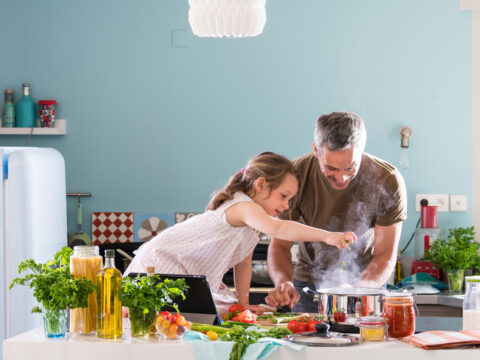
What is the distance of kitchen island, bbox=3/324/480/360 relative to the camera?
183cm

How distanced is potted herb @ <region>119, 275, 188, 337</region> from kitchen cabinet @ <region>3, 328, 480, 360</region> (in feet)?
0.16

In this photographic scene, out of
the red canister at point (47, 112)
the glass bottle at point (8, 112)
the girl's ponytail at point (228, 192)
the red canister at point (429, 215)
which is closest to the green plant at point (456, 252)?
the red canister at point (429, 215)

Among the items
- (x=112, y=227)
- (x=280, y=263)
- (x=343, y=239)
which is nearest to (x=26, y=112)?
(x=112, y=227)

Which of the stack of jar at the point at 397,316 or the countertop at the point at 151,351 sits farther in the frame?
the stack of jar at the point at 397,316

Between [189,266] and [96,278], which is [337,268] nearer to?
[189,266]

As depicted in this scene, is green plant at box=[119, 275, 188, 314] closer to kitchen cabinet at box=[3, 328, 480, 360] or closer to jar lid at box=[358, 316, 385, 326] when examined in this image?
kitchen cabinet at box=[3, 328, 480, 360]

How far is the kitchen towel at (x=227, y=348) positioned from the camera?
1.82 m

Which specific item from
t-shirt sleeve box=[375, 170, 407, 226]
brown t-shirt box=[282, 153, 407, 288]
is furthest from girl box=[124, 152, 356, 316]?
t-shirt sleeve box=[375, 170, 407, 226]

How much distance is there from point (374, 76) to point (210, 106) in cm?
106

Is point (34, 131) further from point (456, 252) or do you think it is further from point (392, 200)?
point (456, 252)

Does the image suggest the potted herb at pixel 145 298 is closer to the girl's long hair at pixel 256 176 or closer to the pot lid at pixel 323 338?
the pot lid at pixel 323 338

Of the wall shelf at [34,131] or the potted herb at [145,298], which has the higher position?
the wall shelf at [34,131]

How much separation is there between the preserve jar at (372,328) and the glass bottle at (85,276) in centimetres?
74

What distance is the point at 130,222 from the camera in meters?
4.58
